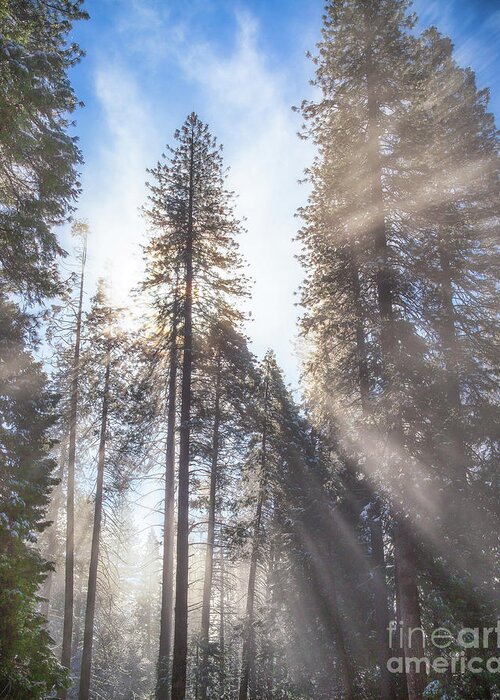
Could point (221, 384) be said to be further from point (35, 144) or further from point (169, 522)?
point (35, 144)

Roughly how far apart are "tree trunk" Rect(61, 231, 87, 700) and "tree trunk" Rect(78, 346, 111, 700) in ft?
2.32

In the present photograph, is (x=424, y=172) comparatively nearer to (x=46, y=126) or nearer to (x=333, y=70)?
(x=333, y=70)

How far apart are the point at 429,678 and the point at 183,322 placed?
11.3m

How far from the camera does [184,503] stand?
1207 centimetres

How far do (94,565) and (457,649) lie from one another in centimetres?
1321

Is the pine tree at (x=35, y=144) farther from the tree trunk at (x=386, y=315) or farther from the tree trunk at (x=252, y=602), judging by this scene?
the tree trunk at (x=252, y=602)

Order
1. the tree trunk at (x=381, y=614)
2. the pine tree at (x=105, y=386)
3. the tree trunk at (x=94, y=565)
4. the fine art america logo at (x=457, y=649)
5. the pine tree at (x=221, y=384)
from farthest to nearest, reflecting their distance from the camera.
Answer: the pine tree at (x=105, y=386)
the tree trunk at (x=94, y=565)
the pine tree at (x=221, y=384)
the tree trunk at (x=381, y=614)
the fine art america logo at (x=457, y=649)

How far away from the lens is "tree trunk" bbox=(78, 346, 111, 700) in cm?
1580

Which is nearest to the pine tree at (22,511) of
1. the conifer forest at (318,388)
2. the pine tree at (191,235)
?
the conifer forest at (318,388)

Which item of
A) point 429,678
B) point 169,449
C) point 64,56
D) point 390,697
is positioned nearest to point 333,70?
point 64,56

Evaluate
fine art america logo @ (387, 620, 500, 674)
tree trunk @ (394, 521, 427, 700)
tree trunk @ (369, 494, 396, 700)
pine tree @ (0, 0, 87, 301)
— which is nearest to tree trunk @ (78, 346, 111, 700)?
pine tree @ (0, 0, 87, 301)

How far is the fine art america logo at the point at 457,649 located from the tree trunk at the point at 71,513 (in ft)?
35.9

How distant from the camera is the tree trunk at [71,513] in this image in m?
14.9

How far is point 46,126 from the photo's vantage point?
405 inches
